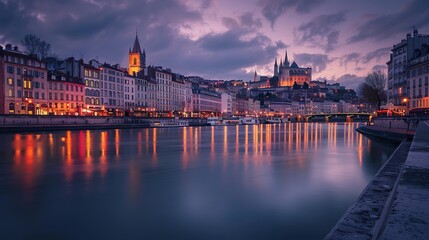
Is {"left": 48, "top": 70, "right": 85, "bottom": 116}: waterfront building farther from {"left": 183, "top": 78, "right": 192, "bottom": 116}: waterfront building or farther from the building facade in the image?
{"left": 183, "top": 78, "right": 192, "bottom": 116}: waterfront building

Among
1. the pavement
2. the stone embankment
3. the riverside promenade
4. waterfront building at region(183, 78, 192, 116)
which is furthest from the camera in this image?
waterfront building at region(183, 78, 192, 116)

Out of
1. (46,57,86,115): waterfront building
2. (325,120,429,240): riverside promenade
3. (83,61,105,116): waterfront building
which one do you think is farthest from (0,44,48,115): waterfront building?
(325,120,429,240): riverside promenade

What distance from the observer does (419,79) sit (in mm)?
55531

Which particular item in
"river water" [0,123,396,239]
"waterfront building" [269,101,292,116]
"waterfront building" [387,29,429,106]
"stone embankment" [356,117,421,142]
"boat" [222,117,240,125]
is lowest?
"boat" [222,117,240,125]

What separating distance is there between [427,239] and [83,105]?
Answer: 241 feet

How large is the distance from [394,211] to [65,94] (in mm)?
69771

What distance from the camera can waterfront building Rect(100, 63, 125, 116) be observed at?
3023 inches

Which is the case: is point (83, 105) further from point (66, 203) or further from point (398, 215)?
point (398, 215)

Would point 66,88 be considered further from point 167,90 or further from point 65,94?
point 167,90

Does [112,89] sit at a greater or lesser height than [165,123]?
greater

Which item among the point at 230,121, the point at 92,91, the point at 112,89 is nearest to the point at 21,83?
the point at 92,91

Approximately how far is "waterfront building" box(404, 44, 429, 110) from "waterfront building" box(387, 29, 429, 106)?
1898 mm

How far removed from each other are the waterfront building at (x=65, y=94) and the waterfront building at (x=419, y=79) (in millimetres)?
63228

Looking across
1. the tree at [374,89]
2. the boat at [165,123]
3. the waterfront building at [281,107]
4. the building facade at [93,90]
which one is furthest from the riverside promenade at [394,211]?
the waterfront building at [281,107]
